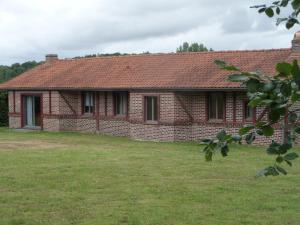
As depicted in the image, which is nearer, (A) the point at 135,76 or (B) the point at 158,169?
(B) the point at 158,169

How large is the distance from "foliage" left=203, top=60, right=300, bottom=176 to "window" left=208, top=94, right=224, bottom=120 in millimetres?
24272

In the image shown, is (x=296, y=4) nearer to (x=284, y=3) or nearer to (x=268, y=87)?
(x=284, y=3)

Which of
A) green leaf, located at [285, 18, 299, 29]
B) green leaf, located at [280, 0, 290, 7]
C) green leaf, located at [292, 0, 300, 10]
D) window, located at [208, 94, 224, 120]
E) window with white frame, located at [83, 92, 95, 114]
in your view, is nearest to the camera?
green leaf, located at [292, 0, 300, 10]

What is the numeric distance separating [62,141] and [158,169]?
11.1 meters

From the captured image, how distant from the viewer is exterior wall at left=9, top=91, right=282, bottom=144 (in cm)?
2659

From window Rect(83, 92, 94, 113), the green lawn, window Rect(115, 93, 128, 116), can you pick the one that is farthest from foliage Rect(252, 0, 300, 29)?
window Rect(83, 92, 94, 113)

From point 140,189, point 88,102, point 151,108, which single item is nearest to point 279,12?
point 140,189

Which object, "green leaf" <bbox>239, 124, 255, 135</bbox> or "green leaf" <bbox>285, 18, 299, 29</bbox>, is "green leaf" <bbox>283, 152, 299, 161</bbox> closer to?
"green leaf" <bbox>239, 124, 255, 135</bbox>

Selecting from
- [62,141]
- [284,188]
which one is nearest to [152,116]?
[62,141]

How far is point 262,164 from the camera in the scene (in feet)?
60.9

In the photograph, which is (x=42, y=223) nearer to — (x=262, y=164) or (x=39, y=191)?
(x=39, y=191)

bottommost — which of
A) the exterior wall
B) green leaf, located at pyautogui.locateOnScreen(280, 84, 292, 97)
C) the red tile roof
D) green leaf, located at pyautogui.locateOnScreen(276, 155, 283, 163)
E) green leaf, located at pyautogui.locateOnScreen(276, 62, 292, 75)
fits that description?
the exterior wall

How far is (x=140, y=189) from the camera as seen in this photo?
13.5 meters

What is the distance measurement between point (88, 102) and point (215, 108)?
8.64 meters
